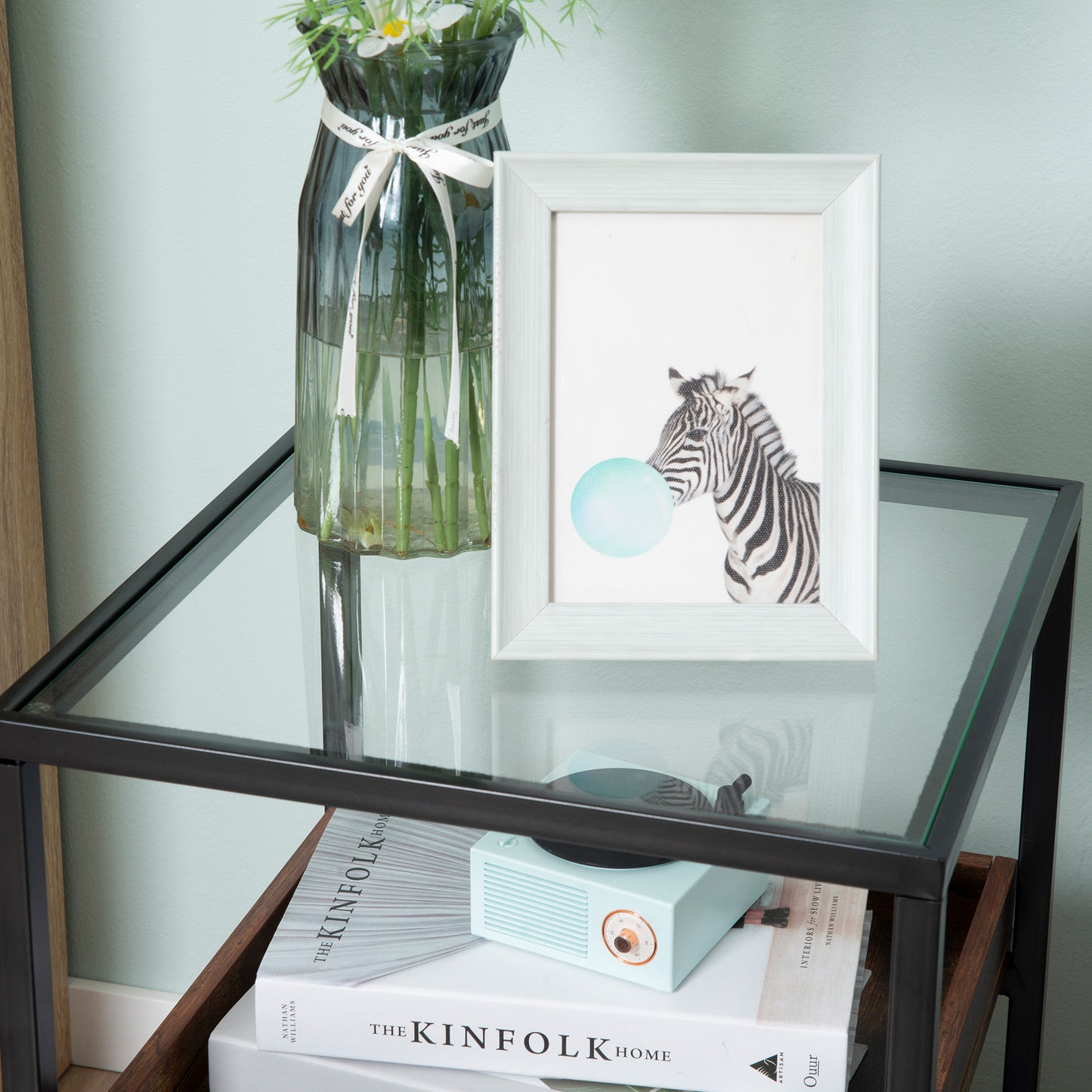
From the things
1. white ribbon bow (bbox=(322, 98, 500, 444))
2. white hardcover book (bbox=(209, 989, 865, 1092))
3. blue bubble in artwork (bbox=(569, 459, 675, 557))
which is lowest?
white hardcover book (bbox=(209, 989, 865, 1092))

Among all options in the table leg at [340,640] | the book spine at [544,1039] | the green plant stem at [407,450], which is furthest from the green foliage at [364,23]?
the book spine at [544,1039]

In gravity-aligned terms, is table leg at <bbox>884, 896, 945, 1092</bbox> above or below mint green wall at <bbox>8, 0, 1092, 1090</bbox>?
below

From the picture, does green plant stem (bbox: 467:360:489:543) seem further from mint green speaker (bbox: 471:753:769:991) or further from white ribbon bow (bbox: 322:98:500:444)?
mint green speaker (bbox: 471:753:769:991)

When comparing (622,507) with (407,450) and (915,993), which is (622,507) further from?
(915,993)

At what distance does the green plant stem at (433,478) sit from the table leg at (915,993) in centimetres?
35

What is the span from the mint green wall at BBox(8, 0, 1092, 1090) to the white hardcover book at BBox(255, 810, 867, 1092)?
0.38m

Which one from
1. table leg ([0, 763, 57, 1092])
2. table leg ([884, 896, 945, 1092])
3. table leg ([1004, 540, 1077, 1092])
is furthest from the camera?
table leg ([1004, 540, 1077, 1092])

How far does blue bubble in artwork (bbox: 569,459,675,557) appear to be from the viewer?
688 mm

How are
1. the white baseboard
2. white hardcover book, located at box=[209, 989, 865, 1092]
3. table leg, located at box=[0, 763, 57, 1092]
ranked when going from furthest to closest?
1. the white baseboard
2. white hardcover book, located at box=[209, 989, 865, 1092]
3. table leg, located at box=[0, 763, 57, 1092]

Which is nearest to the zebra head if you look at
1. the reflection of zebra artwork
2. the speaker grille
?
the reflection of zebra artwork

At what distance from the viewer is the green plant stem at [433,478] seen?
756mm

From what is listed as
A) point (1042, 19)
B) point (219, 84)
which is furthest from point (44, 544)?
point (1042, 19)

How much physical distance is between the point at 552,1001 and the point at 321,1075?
0.14 m

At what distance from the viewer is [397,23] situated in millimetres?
681
